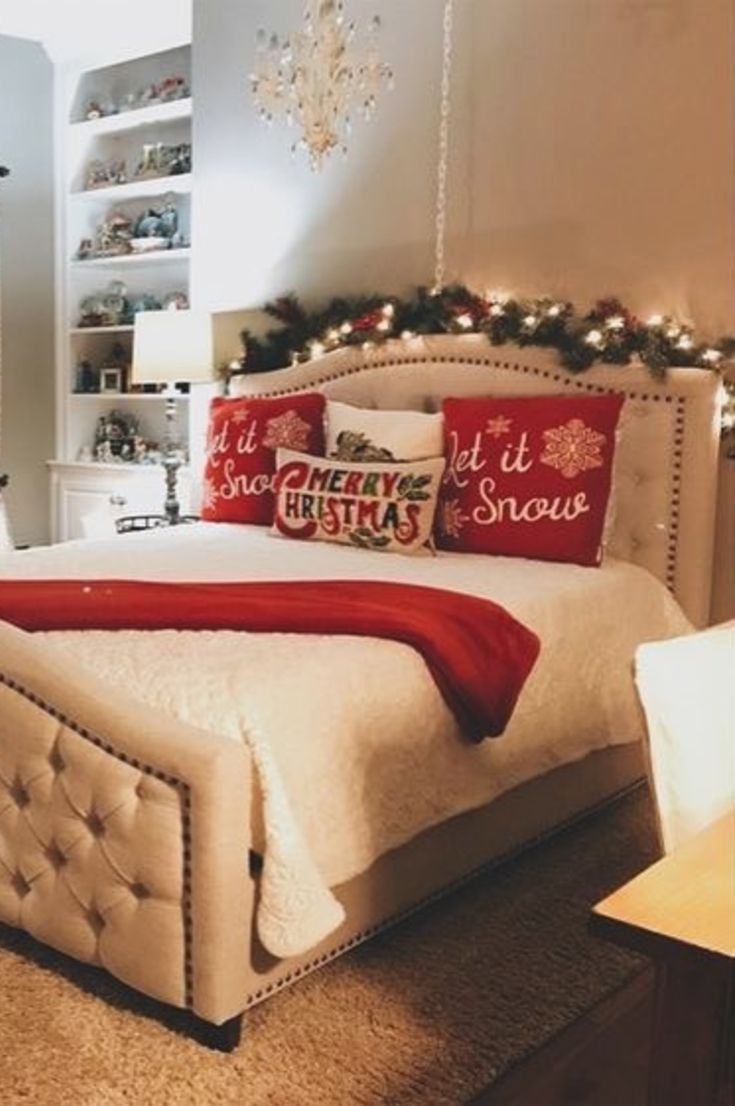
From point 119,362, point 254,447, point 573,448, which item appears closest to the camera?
point 573,448

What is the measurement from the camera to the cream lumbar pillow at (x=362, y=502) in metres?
3.40

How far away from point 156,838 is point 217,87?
368 centimetres

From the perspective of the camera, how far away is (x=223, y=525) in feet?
13.2

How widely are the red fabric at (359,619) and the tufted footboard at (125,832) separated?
0.84 feet

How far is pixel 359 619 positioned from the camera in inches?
94.5

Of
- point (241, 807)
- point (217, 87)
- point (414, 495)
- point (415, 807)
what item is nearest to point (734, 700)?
point (241, 807)

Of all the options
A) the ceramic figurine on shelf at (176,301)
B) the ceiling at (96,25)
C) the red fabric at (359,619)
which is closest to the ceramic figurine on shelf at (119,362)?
the ceramic figurine on shelf at (176,301)

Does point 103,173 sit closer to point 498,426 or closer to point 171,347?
point 171,347

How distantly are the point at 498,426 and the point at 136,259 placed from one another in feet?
9.08

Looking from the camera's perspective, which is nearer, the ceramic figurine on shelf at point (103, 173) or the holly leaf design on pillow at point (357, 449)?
the holly leaf design on pillow at point (357, 449)

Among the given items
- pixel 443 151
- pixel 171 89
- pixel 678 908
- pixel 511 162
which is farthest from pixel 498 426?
pixel 171 89

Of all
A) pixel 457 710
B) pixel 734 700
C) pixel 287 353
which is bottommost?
pixel 457 710

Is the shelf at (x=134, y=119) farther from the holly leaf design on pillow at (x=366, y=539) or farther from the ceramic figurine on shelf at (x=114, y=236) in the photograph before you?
the holly leaf design on pillow at (x=366, y=539)

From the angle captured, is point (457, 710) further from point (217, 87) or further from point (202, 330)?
point (217, 87)
